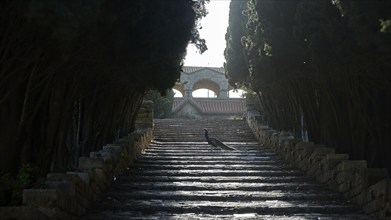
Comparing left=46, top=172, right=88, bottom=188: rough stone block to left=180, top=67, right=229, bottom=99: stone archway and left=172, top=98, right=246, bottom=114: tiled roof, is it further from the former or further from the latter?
left=180, top=67, right=229, bottom=99: stone archway

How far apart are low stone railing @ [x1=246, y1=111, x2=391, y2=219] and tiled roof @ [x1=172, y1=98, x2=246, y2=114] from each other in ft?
68.2

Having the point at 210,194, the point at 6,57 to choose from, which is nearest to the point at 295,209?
the point at 210,194

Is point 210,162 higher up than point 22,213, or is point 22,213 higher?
point 210,162

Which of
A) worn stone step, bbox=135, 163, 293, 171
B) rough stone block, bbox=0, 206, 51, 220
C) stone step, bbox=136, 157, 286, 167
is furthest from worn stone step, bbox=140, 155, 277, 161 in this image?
rough stone block, bbox=0, 206, 51, 220

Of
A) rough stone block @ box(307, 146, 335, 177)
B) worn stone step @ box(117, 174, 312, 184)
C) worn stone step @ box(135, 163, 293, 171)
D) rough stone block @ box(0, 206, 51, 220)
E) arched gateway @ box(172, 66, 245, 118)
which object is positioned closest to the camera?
rough stone block @ box(0, 206, 51, 220)

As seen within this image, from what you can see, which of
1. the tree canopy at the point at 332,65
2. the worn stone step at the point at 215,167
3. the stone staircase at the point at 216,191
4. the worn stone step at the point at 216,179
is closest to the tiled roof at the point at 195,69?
the stone staircase at the point at 216,191

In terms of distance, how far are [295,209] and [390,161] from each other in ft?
Answer: 8.63

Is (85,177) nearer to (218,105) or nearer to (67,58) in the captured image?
(67,58)

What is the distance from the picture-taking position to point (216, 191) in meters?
12.3

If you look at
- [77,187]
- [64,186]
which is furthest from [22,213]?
[77,187]

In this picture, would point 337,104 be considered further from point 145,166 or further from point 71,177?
point 71,177

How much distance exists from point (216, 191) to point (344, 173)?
2.40m

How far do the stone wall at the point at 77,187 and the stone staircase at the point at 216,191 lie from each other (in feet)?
Result: 0.81

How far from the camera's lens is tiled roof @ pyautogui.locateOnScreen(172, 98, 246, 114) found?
38.4 meters
